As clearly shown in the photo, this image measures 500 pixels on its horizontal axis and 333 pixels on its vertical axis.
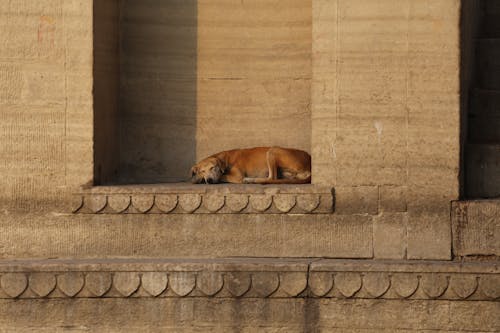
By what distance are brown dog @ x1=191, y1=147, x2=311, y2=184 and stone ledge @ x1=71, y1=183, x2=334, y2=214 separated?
539 mm

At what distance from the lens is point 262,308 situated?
10.5m

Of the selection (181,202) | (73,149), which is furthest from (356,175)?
(73,149)

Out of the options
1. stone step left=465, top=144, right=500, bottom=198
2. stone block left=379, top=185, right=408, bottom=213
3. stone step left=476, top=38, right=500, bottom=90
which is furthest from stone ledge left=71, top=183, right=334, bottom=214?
stone step left=476, top=38, right=500, bottom=90

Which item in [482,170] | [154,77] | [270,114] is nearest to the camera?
[482,170]

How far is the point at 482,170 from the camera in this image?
1102 cm

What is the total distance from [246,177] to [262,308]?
5.84ft

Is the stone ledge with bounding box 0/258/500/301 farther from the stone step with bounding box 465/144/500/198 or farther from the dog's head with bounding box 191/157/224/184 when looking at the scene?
the dog's head with bounding box 191/157/224/184

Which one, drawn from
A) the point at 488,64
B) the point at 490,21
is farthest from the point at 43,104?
the point at 490,21

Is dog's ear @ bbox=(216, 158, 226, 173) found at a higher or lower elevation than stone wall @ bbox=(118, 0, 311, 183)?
lower

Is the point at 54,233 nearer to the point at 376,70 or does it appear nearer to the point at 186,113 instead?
the point at 186,113

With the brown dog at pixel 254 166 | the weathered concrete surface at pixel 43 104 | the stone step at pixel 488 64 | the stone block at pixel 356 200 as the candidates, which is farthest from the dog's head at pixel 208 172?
the stone step at pixel 488 64

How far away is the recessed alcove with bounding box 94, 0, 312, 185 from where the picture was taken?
11984 mm

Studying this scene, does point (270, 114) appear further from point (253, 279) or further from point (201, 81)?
point (253, 279)

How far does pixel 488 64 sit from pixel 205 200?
2940mm
